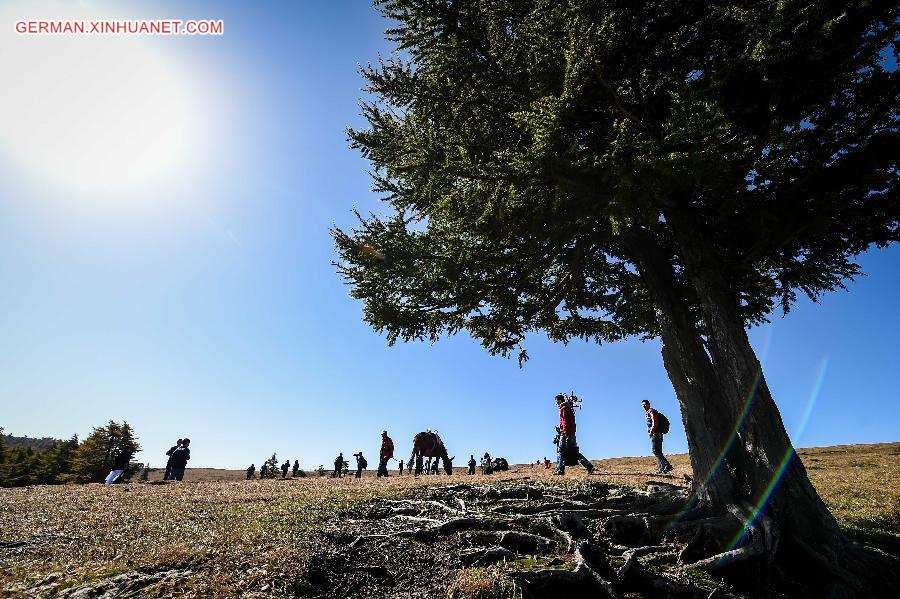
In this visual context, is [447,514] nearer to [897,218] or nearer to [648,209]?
[648,209]

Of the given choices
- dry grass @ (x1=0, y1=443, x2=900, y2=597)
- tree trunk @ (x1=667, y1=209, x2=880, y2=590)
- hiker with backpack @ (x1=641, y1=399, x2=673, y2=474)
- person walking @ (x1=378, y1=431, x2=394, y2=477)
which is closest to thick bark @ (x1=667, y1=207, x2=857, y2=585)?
tree trunk @ (x1=667, y1=209, x2=880, y2=590)

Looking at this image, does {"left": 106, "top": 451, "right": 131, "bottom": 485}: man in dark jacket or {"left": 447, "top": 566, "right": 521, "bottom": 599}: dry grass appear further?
{"left": 106, "top": 451, "right": 131, "bottom": 485}: man in dark jacket

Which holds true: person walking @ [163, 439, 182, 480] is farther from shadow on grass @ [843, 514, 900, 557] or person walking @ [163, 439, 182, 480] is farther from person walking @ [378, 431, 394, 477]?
shadow on grass @ [843, 514, 900, 557]

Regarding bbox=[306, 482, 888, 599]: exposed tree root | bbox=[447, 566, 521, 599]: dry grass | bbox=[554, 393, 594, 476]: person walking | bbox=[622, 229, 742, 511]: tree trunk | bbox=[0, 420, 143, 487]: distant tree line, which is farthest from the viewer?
bbox=[0, 420, 143, 487]: distant tree line

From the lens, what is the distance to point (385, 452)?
20.8 m

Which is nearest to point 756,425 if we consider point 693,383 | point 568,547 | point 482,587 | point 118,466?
point 693,383

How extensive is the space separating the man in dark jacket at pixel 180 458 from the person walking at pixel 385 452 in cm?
890

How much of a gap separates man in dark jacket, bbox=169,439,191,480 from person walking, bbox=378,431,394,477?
29.2 ft

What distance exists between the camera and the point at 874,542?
6480mm

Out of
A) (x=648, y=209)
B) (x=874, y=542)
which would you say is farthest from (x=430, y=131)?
(x=874, y=542)

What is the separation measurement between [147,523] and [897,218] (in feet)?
46.3

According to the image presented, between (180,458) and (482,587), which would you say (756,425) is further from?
(180,458)

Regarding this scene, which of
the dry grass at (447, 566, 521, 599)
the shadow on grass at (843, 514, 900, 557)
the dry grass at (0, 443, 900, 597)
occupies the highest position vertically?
the dry grass at (0, 443, 900, 597)

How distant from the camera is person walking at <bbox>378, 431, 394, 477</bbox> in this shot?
2073cm
